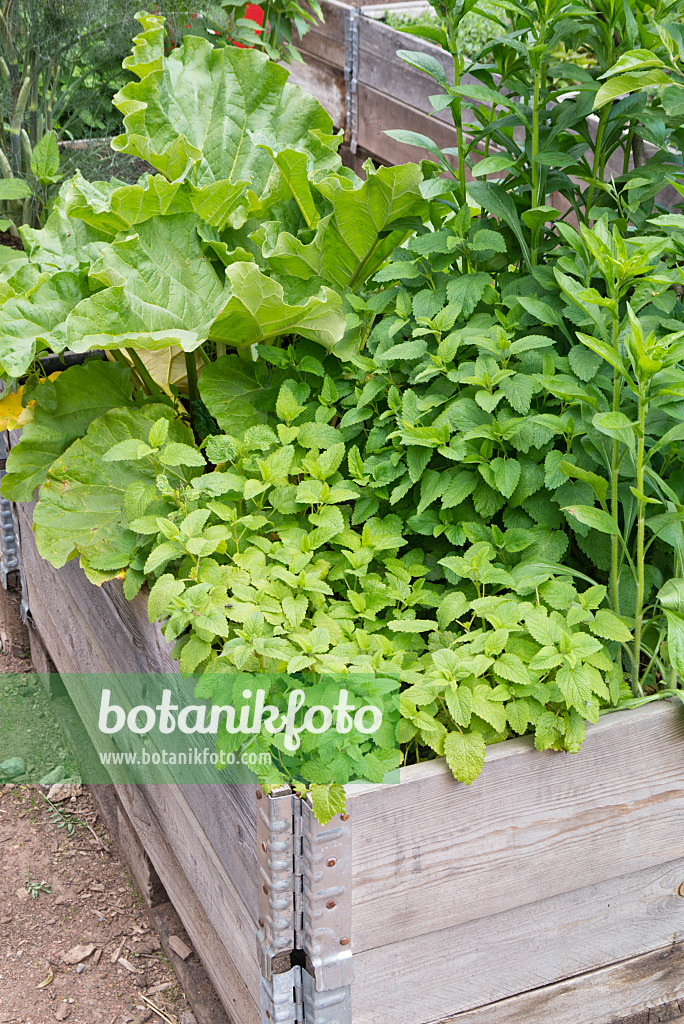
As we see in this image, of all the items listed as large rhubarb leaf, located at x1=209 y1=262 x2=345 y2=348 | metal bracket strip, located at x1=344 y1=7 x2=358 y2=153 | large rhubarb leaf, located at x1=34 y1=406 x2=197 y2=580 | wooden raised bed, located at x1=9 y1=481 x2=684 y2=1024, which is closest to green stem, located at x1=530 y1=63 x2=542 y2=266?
large rhubarb leaf, located at x1=209 y1=262 x2=345 y2=348

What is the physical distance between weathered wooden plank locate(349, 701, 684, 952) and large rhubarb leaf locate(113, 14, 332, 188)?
4.56ft

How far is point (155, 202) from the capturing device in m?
1.81

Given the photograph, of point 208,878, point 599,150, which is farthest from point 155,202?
point 208,878

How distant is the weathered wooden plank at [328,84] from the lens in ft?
19.8

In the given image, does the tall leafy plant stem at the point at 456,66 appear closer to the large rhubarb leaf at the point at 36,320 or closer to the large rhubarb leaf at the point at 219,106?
the large rhubarb leaf at the point at 219,106

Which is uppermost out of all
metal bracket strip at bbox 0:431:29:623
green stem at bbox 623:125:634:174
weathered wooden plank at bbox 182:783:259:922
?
green stem at bbox 623:125:634:174

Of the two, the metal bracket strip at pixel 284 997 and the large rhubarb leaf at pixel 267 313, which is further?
the large rhubarb leaf at pixel 267 313

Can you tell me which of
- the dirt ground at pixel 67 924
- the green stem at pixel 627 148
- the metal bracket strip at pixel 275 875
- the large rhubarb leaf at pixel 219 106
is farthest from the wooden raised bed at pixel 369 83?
the metal bracket strip at pixel 275 875

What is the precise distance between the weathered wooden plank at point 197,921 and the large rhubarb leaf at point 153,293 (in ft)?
2.94

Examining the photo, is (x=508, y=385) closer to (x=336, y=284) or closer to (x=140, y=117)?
(x=336, y=284)

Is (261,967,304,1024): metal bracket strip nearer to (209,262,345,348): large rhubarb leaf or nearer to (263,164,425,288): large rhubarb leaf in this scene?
(209,262,345,348): large rhubarb leaf

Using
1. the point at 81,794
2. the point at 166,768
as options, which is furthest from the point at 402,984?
the point at 81,794

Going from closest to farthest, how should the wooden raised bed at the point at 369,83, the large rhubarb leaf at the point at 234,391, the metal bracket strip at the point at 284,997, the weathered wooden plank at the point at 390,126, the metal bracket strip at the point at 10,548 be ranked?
the metal bracket strip at the point at 284,997 → the large rhubarb leaf at the point at 234,391 → the metal bracket strip at the point at 10,548 → the weathered wooden plank at the point at 390,126 → the wooden raised bed at the point at 369,83

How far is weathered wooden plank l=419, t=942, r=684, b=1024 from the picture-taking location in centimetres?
148
